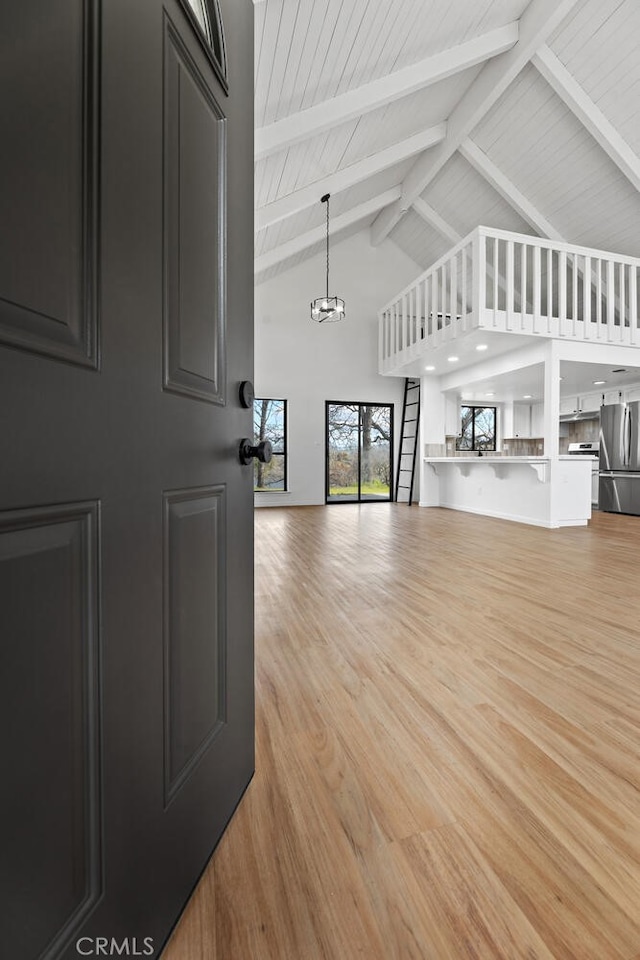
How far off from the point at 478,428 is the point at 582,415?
1911 mm

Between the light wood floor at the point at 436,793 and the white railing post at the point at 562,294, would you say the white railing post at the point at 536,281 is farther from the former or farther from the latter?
the light wood floor at the point at 436,793

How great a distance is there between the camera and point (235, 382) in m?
0.92

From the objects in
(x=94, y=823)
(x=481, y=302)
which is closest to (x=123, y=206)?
(x=94, y=823)

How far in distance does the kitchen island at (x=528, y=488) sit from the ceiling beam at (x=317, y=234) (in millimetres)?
3843

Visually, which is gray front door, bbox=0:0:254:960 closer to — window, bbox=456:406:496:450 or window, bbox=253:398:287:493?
window, bbox=253:398:287:493

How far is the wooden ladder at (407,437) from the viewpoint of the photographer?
831 centimetres

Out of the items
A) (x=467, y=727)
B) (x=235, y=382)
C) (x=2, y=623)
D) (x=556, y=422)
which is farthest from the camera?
(x=556, y=422)

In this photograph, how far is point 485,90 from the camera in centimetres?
485

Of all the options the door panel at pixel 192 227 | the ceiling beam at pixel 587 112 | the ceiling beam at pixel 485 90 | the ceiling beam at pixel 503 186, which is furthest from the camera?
the ceiling beam at pixel 503 186

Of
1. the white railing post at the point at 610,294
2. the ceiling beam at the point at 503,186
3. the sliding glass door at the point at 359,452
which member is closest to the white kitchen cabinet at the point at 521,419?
the sliding glass door at the point at 359,452

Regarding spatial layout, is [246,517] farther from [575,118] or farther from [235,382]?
[575,118]

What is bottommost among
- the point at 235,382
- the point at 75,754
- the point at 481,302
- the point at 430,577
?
the point at 430,577

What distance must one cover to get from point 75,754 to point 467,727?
1102mm

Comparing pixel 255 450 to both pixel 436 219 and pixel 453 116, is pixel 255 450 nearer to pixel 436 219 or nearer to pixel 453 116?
pixel 453 116
